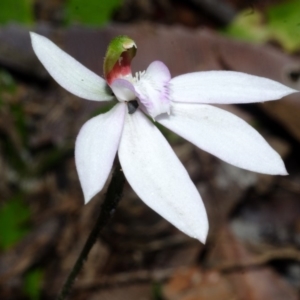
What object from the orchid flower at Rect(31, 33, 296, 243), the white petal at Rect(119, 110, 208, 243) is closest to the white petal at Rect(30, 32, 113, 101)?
the orchid flower at Rect(31, 33, 296, 243)

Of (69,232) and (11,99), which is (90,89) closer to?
(69,232)

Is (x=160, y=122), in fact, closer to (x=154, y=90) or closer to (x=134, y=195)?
(x=154, y=90)

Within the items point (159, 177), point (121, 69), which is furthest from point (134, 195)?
point (159, 177)

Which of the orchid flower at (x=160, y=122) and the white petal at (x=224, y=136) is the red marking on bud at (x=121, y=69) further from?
the white petal at (x=224, y=136)

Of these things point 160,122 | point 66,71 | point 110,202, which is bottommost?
point 110,202

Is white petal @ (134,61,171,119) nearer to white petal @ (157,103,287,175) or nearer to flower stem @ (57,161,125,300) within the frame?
white petal @ (157,103,287,175)

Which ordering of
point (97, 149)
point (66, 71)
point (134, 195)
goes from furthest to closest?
point (134, 195)
point (66, 71)
point (97, 149)

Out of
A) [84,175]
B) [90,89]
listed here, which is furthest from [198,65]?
[84,175]
